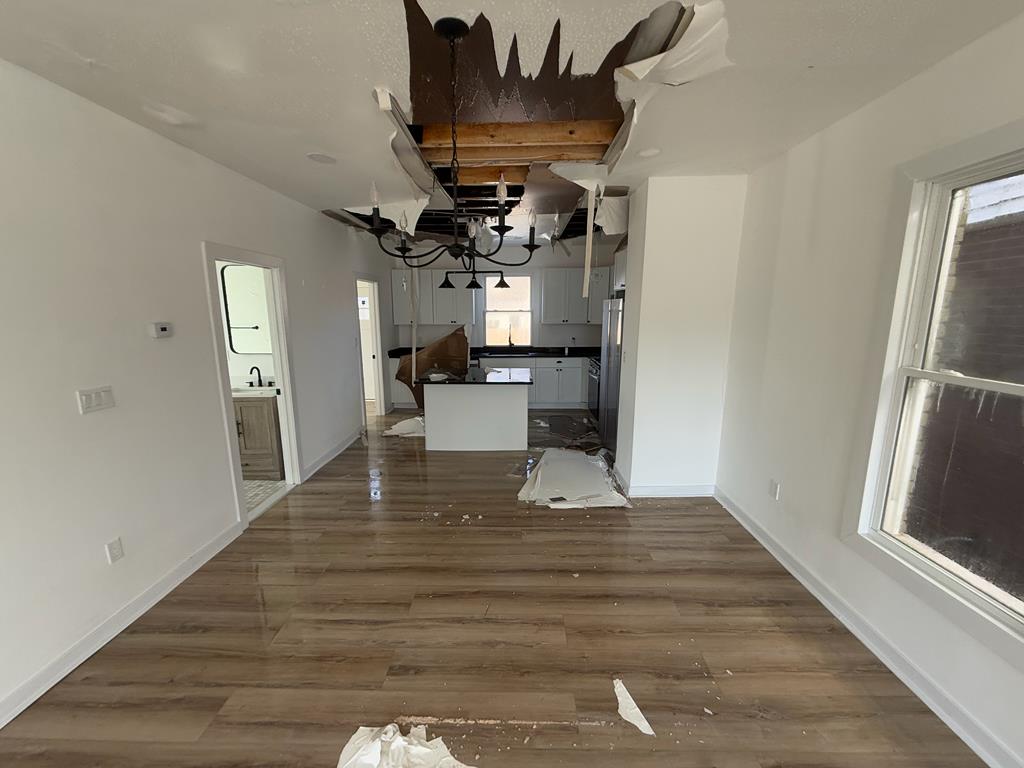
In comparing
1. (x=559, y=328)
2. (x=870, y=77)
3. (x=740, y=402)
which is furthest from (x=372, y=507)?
(x=559, y=328)

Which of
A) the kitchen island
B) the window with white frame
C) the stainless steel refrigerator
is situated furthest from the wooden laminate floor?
the kitchen island

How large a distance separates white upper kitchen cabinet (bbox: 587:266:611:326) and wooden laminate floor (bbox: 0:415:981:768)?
13.8ft

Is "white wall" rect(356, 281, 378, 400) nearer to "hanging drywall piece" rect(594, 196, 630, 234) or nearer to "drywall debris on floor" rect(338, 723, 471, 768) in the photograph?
"hanging drywall piece" rect(594, 196, 630, 234)

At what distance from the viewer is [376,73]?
159 cm

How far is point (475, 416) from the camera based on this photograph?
4.52m

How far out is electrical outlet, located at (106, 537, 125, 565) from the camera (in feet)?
6.30

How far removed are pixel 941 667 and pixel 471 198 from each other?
12.9 feet

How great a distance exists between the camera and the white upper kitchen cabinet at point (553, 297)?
6297 millimetres

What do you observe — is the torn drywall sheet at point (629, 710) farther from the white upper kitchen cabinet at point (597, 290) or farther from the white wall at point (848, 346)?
the white upper kitchen cabinet at point (597, 290)

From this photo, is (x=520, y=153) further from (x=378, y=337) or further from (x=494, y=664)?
(x=378, y=337)

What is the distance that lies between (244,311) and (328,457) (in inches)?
63.7

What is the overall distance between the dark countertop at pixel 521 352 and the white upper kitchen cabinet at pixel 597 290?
0.52 metres

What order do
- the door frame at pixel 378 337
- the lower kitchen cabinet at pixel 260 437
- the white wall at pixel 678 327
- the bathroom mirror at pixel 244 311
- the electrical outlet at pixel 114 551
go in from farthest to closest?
1. the door frame at pixel 378 337
2. the bathroom mirror at pixel 244 311
3. the lower kitchen cabinet at pixel 260 437
4. the white wall at pixel 678 327
5. the electrical outlet at pixel 114 551

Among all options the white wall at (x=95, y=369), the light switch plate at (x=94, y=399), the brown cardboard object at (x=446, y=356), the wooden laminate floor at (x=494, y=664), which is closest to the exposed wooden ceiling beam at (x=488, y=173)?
the white wall at (x=95, y=369)
